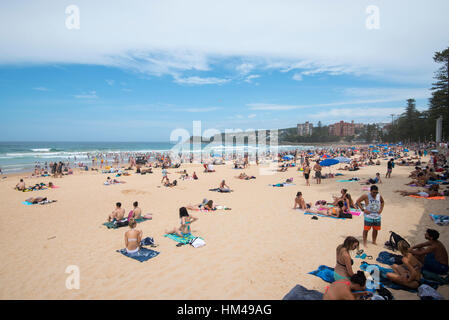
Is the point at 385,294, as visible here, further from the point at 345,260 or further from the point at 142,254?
the point at 142,254

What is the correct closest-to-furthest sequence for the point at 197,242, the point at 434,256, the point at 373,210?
the point at 434,256 < the point at 373,210 < the point at 197,242

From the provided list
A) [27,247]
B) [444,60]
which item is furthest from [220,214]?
[444,60]

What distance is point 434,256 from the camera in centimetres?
416

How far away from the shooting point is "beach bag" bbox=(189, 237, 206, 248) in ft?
19.6

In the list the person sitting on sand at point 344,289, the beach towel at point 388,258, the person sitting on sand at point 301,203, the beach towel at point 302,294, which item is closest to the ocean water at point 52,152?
the person sitting on sand at point 301,203

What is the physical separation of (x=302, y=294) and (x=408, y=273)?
1895 mm

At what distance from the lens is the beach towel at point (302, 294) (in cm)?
364

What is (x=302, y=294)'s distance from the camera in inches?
147

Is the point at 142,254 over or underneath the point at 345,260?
underneath

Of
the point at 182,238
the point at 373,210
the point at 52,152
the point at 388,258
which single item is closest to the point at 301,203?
the point at 373,210

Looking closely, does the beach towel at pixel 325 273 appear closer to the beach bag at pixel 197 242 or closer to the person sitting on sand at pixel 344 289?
the person sitting on sand at pixel 344 289

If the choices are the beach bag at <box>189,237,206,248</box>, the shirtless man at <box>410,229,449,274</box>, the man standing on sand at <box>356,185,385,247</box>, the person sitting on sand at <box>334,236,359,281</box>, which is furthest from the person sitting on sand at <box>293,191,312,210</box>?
the person sitting on sand at <box>334,236,359,281</box>
